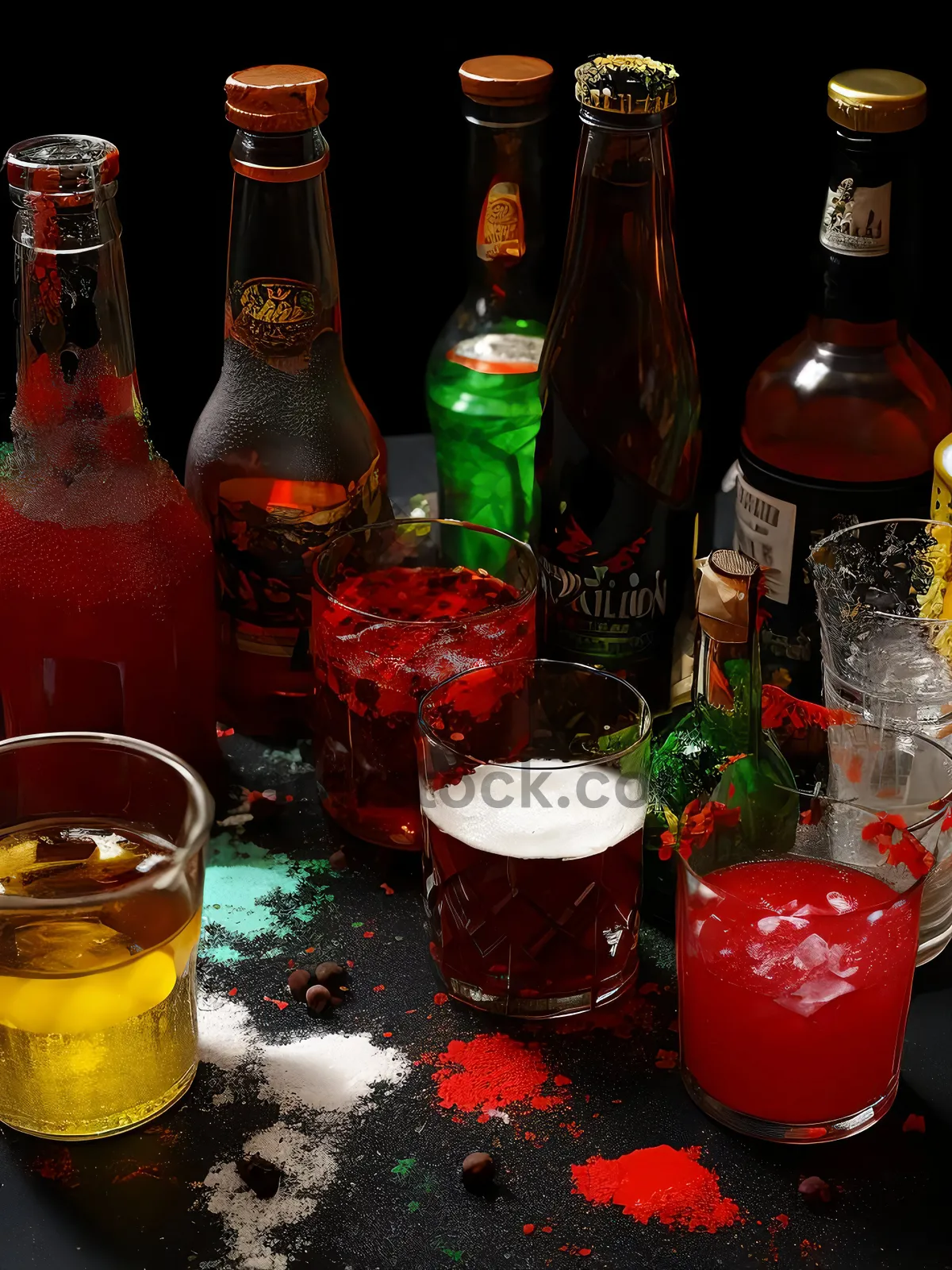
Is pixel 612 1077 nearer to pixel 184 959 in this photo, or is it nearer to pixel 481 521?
pixel 184 959

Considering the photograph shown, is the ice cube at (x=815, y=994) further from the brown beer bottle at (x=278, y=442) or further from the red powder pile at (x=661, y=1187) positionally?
the brown beer bottle at (x=278, y=442)

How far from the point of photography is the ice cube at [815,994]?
850 mm

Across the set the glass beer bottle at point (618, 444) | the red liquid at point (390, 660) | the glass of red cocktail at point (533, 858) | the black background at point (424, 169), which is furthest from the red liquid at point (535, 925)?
the black background at point (424, 169)

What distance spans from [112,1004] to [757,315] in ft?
3.33

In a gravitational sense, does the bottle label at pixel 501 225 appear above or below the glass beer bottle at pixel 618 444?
above

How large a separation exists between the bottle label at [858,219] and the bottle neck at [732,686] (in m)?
0.28

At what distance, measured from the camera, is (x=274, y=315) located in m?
1.14

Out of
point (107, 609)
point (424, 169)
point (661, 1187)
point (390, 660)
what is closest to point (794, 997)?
point (661, 1187)

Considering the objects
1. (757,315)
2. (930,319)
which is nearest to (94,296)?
(757,315)

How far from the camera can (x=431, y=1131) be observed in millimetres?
894

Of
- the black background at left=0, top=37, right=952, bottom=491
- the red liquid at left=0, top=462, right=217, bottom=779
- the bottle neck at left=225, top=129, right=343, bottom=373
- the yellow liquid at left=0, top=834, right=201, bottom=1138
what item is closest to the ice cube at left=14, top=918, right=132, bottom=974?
the yellow liquid at left=0, top=834, right=201, bottom=1138

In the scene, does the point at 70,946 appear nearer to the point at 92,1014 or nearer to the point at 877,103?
the point at 92,1014

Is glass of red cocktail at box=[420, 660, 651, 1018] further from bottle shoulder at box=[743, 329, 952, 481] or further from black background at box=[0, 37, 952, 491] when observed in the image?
black background at box=[0, 37, 952, 491]

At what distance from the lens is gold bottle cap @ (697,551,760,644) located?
0.91 m
